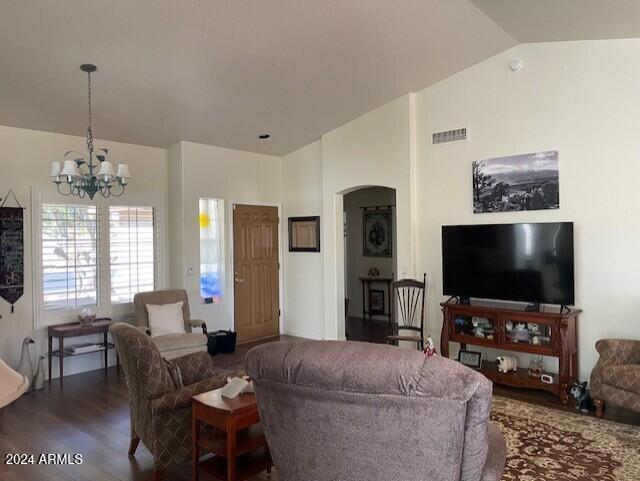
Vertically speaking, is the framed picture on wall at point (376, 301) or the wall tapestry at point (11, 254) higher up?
the wall tapestry at point (11, 254)

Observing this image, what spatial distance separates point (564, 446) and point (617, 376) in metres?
0.79

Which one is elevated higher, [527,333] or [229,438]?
[527,333]

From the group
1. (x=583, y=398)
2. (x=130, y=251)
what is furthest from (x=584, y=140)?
(x=130, y=251)

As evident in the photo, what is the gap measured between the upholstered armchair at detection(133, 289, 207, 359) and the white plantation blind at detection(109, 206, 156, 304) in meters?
0.56

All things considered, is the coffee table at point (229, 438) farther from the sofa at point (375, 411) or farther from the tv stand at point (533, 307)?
the tv stand at point (533, 307)

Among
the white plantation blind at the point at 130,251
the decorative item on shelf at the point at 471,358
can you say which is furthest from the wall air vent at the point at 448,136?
the white plantation blind at the point at 130,251

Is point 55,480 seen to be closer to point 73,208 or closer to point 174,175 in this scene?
point 73,208

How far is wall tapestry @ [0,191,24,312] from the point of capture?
5.12m

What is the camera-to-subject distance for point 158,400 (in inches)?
115

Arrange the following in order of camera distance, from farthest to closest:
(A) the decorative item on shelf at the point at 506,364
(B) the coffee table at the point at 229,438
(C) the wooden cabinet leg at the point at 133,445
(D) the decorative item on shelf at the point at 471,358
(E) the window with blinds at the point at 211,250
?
(E) the window with blinds at the point at 211,250
(D) the decorative item on shelf at the point at 471,358
(A) the decorative item on shelf at the point at 506,364
(C) the wooden cabinet leg at the point at 133,445
(B) the coffee table at the point at 229,438

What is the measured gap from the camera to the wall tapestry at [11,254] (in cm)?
512

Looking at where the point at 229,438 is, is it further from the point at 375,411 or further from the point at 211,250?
the point at 211,250

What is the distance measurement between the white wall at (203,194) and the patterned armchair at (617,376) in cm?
469

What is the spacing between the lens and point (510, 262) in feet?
16.0
